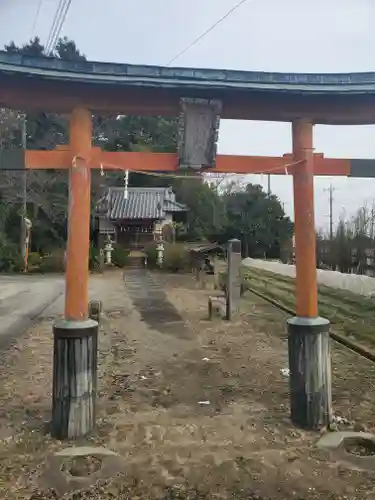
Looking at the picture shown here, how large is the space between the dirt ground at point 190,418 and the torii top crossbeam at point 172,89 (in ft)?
10.9

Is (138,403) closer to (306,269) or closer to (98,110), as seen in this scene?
(306,269)

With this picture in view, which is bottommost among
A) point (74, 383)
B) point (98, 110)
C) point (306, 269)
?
point (74, 383)

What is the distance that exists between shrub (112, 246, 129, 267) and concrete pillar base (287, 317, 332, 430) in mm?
25035

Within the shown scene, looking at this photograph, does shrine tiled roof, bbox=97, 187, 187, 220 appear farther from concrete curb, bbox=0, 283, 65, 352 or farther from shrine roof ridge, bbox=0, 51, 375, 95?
shrine roof ridge, bbox=0, 51, 375, 95

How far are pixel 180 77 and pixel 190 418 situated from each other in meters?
3.60

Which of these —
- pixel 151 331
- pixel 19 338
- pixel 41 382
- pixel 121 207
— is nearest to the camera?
pixel 41 382

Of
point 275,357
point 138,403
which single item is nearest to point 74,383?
point 138,403

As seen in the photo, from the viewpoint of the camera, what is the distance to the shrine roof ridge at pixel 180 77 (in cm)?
458

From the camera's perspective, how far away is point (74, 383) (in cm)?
454

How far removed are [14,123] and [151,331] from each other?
21.4m

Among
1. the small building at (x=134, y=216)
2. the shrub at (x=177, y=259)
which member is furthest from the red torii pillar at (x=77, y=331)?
the small building at (x=134, y=216)

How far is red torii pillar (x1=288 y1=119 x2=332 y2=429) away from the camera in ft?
15.9

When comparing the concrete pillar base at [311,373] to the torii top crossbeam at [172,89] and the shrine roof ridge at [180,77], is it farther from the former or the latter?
the shrine roof ridge at [180,77]

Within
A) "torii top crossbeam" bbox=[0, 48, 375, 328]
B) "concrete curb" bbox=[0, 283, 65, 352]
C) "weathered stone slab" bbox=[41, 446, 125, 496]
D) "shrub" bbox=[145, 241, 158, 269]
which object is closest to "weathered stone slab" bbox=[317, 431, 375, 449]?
"torii top crossbeam" bbox=[0, 48, 375, 328]
